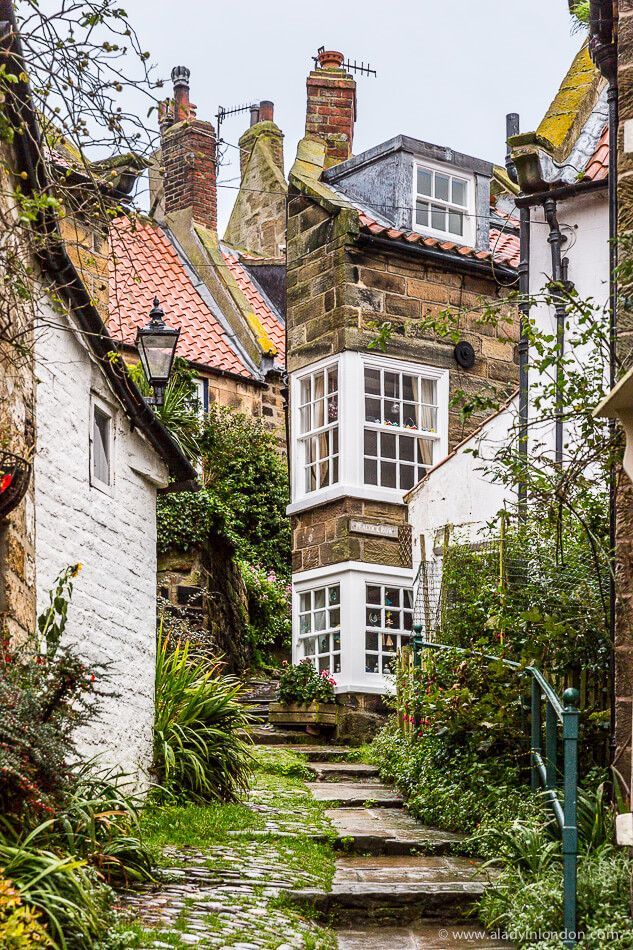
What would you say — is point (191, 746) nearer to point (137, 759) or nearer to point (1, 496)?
point (137, 759)

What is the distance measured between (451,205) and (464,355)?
2101 mm

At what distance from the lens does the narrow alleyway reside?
21.6 ft

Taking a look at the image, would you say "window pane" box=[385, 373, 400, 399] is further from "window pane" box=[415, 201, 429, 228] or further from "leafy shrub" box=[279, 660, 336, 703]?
"leafy shrub" box=[279, 660, 336, 703]

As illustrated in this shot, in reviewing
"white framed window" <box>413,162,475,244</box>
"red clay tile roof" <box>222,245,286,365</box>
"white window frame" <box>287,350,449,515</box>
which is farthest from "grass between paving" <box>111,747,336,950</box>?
"red clay tile roof" <box>222,245,286,365</box>

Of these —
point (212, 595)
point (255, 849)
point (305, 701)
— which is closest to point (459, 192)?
point (212, 595)

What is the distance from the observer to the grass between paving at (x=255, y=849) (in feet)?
21.0

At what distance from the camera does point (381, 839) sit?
8961 millimetres

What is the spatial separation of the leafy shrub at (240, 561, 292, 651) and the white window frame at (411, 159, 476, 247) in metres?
5.52

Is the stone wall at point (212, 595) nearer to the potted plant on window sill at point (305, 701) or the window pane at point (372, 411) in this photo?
the potted plant on window sill at point (305, 701)

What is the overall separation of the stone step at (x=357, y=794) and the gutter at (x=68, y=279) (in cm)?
281

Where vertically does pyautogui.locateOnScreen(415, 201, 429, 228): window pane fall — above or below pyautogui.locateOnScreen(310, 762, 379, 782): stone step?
above

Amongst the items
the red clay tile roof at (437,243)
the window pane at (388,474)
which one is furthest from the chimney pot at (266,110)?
the window pane at (388,474)

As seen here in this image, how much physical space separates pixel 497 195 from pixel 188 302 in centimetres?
581

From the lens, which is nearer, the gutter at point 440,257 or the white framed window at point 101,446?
the white framed window at point 101,446
